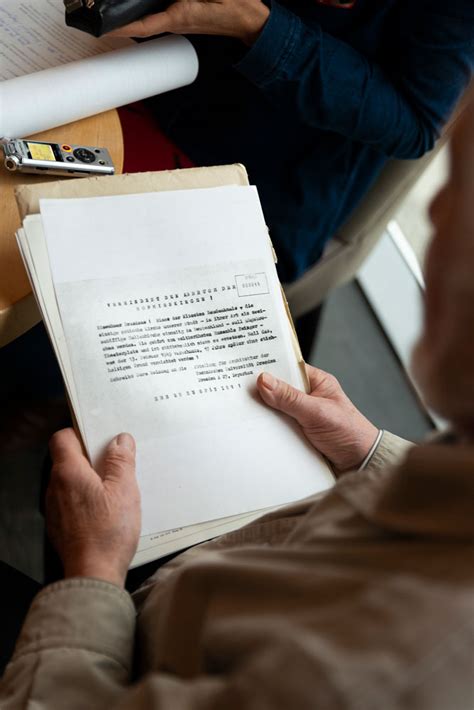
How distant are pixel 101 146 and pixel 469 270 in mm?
588

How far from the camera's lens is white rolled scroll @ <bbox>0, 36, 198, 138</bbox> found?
2.42 feet

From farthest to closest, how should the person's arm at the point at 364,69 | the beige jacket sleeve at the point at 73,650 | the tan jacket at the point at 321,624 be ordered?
the person's arm at the point at 364,69 < the beige jacket sleeve at the point at 73,650 < the tan jacket at the point at 321,624

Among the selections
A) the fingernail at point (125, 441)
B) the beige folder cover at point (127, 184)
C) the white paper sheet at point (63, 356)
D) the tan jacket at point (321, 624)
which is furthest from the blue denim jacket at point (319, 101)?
the tan jacket at point (321, 624)

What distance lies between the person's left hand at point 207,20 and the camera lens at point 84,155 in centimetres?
14

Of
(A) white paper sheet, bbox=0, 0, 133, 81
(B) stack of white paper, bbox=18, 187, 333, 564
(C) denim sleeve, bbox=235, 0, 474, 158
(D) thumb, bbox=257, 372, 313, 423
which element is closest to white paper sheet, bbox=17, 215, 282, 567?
(B) stack of white paper, bbox=18, 187, 333, 564

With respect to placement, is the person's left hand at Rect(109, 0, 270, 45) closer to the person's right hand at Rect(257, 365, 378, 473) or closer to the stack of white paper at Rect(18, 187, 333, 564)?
the stack of white paper at Rect(18, 187, 333, 564)

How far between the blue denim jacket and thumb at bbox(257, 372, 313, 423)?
45 centimetres

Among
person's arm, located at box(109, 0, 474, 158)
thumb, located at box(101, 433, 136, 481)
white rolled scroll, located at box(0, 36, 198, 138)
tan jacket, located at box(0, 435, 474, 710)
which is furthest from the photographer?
person's arm, located at box(109, 0, 474, 158)

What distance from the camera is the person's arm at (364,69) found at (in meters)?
0.87

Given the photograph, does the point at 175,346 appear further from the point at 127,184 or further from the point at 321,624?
the point at 321,624

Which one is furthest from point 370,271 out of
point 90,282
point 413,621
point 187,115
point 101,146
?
point 413,621

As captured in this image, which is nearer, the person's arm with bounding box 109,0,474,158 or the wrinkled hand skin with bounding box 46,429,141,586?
the wrinkled hand skin with bounding box 46,429,141,586

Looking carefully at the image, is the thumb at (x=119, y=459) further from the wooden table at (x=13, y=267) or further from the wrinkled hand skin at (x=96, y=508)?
the wooden table at (x=13, y=267)

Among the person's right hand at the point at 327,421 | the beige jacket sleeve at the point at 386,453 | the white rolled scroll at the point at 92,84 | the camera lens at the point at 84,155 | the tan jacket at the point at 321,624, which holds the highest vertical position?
the white rolled scroll at the point at 92,84
